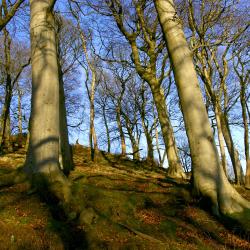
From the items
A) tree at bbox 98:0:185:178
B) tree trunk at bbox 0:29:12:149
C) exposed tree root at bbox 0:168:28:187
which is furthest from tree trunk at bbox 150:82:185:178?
tree trunk at bbox 0:29:12:149

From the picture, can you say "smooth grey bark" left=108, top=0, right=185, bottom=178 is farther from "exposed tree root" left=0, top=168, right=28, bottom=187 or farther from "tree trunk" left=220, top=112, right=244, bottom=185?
"exposed tree root" left=0, top=168, right=28, bottom=187

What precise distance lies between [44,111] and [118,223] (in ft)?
9.46

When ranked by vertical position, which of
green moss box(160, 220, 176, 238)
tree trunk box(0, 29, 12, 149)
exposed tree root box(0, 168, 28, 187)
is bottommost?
green moss box(160, 220, 176, 238)

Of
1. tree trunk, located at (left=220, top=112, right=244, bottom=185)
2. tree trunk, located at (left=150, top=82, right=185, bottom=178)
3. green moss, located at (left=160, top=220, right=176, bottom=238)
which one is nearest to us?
green moss, located at (left=160, top=220, right=176, bottom=238)

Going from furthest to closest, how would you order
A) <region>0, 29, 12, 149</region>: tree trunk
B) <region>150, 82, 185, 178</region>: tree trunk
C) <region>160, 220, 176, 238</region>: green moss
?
<region>0, 29, 12, 149</region>: tree trunk → <region>150, 82, 185, 178</region>: tree trunk → <region>160, 220, 176, 238</region>: green moss

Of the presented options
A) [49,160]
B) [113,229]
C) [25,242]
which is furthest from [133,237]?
[49,160]

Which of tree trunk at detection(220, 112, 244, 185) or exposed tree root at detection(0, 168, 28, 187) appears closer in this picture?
exposed tree root at detection(0, 168, 28, 187)

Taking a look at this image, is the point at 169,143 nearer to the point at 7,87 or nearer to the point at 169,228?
the point at 169,228

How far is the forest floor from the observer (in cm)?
442

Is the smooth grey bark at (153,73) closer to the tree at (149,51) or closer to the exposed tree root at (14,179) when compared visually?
the tree at (149,51)

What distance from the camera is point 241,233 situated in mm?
5680

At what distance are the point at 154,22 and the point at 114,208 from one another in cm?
1160

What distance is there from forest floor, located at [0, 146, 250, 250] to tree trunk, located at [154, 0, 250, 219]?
449 mm

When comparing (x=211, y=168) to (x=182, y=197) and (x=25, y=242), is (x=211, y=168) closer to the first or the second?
(x=182, y=197)
